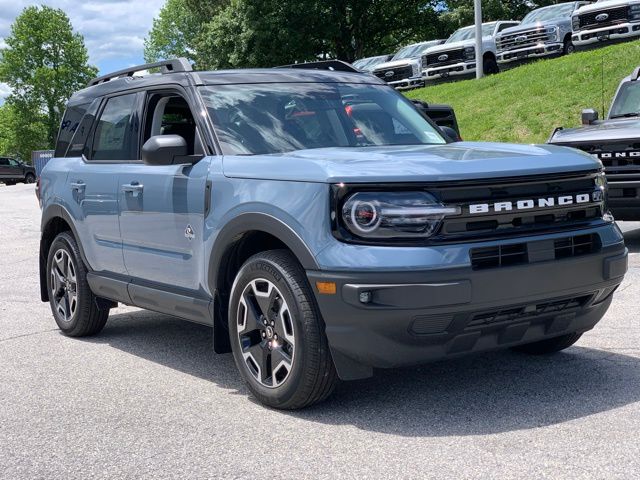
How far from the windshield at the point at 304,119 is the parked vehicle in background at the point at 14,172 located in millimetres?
58106

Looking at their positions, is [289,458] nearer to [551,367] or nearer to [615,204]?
[551,367]

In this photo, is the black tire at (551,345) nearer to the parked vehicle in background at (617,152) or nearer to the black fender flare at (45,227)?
the black fender flare at (45,227)

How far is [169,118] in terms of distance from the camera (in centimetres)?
635

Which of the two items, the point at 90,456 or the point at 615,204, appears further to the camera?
the point at 615,204

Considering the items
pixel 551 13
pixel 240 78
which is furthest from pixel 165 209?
pixel 551 13

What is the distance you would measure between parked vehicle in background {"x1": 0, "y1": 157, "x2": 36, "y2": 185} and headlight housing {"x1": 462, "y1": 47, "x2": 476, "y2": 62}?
37.7 m

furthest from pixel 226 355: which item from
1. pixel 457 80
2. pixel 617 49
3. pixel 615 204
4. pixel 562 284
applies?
pixel 457 80

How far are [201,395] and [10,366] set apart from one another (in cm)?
172

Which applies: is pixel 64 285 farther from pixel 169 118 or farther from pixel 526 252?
pixel 526 252

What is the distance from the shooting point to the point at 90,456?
14.6 feet

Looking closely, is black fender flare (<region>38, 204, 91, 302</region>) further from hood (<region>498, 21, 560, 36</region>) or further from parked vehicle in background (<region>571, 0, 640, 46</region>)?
hood (<region>498, 21, 560, 36</region>)

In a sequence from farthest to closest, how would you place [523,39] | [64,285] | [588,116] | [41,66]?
[41,66] < [523,39] < [588,116] < [64,285]

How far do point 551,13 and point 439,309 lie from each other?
2728 centimetres

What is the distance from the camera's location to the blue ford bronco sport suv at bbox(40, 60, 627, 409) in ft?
14.6
